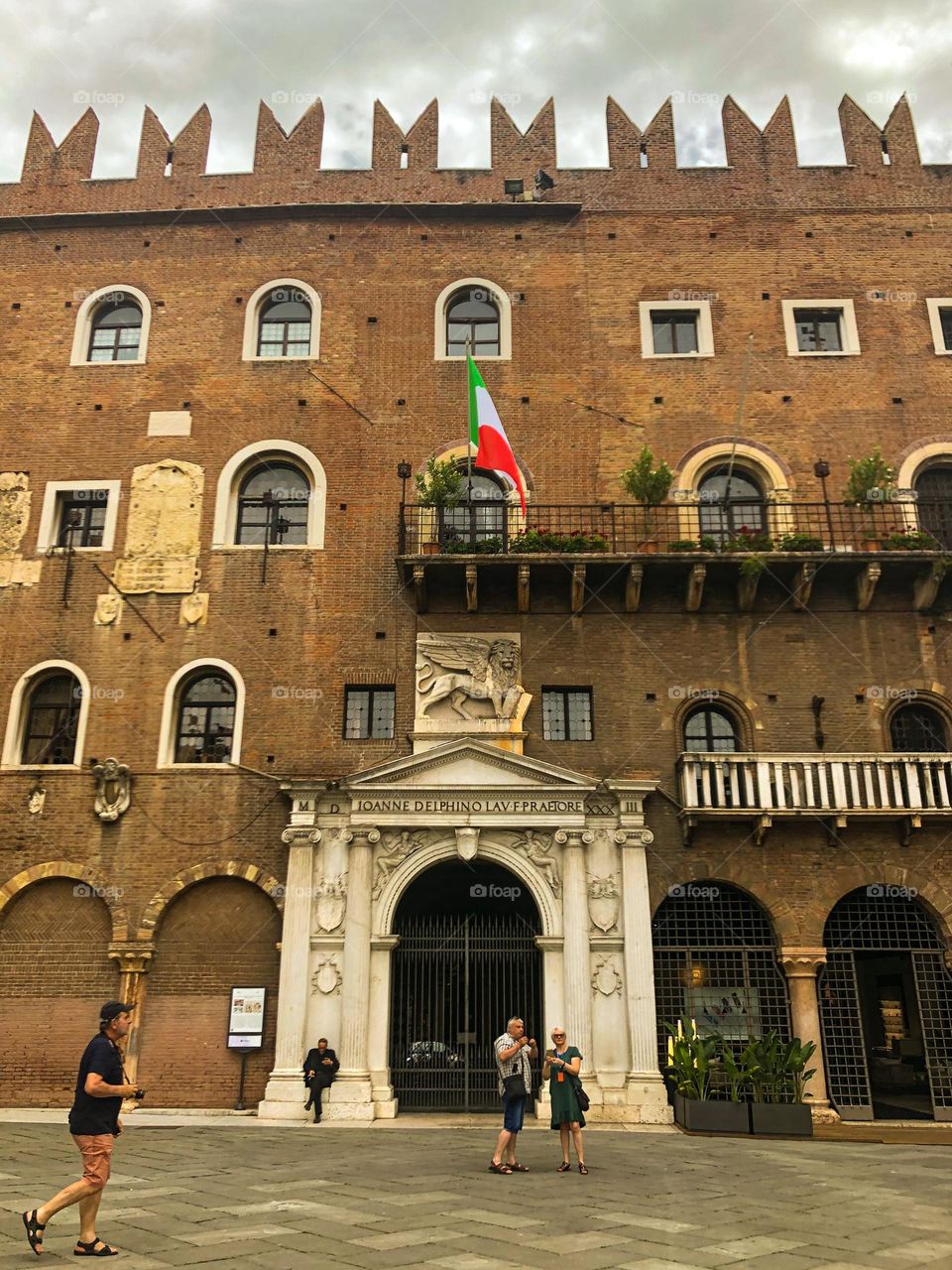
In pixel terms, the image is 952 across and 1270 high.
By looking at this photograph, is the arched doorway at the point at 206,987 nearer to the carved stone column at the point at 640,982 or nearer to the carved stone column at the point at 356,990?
the carved stone column at the point at 356,990

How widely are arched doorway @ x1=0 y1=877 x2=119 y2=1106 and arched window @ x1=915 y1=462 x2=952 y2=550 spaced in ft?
53.2

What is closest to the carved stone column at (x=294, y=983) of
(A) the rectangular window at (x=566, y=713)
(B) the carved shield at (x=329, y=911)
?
(B) the carved shield at (x=329, y=911)

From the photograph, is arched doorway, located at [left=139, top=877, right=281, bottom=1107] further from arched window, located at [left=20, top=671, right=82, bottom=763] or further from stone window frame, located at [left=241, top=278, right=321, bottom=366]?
stone window frame, located at [left=241, top=278, right=321, bottom=366]

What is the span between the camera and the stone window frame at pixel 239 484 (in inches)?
776

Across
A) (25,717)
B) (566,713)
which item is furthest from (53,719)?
(566,713)

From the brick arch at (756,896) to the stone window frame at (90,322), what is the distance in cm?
1461

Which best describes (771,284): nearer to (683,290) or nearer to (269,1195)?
(683,290)

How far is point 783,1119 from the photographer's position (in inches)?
570

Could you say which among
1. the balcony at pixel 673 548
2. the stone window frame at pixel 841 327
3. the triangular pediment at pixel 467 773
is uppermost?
the stone window frame at pixel 841 327

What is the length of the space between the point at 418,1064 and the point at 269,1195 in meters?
7.82

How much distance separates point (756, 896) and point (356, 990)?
6.68 m

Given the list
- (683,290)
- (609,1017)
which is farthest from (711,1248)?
(683,290)

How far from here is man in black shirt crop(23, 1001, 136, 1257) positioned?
23.1 feet

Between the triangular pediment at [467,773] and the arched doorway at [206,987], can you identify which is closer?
the arched doorway at [206,987]
